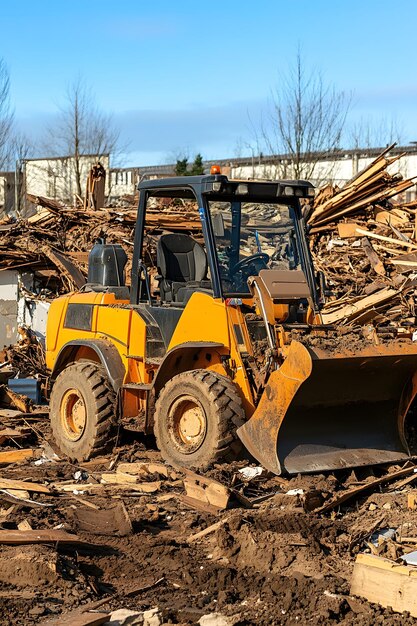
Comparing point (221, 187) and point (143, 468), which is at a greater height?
point (221, 187)

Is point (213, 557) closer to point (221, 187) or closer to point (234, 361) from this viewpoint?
point (234, 361)

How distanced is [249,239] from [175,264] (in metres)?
0.83

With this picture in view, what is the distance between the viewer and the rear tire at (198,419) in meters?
7.99

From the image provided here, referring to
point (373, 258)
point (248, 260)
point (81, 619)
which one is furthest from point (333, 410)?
point (373, 258)

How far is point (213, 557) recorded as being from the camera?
634cm

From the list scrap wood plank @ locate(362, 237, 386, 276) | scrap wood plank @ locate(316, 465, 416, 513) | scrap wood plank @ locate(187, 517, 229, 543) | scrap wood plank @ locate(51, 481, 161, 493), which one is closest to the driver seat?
Result: scrap wood plank @ locate(51, 481, 161, 493)

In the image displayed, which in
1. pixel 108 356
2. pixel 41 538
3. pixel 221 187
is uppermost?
pixel 221 187

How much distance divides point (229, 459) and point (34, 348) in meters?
8.04

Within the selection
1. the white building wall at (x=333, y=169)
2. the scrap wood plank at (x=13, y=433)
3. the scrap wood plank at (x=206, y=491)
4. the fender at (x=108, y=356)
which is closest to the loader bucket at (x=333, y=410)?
the scrap wood plank at (x=206, y=491)

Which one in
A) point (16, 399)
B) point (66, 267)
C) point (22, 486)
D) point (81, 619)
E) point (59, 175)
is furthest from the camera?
point (59, 175)

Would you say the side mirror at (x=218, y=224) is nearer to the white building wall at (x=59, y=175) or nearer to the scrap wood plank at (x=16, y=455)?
the scrap wood plank at (x=16, y=455)

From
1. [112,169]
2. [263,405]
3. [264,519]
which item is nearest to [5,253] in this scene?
[263,405]

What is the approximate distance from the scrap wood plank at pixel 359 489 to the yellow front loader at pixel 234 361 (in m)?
0.23

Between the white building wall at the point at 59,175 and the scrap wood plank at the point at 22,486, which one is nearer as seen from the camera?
the scrap wood plank at the point at 22,486
